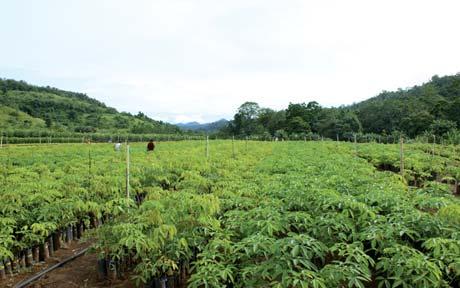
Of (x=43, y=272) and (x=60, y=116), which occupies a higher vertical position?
(x=60, y=116)

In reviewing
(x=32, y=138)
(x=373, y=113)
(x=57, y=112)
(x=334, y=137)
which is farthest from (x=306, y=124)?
(x=57, y=112)

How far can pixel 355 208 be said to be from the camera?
4445 mm

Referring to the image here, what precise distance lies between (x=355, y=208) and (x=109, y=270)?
11.5 feet

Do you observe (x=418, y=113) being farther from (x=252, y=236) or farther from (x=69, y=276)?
(x=69, y=276)

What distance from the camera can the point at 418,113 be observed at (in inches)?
1666

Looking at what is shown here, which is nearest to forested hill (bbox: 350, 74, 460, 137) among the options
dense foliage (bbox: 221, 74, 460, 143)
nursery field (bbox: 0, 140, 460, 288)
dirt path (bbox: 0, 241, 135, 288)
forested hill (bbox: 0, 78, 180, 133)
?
dense foliage (bbox: 221, 74, 460, 143)

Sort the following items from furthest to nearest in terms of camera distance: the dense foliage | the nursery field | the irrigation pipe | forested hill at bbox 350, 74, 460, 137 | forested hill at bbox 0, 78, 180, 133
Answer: forested hill at bbox 0, 78, 180, 133 < the dense foliage < forested hill at bbox 350, 74, 460, 137 < the irrigation pipe < the nursery field

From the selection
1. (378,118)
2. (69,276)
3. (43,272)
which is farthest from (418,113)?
(43,272)

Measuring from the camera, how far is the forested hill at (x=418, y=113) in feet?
128

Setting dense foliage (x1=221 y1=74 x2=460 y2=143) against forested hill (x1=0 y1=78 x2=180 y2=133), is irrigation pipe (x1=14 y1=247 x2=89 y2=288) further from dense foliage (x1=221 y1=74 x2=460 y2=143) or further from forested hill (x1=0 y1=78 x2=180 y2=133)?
forested hill (x1=0 y1=78 x2=180 y2=133)

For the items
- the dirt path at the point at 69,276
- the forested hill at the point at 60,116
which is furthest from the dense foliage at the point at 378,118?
the dirt path at the point at 69,276

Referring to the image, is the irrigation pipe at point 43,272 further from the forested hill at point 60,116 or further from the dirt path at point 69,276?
the forested hill at point 60,116

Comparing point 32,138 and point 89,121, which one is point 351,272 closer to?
point 32,138

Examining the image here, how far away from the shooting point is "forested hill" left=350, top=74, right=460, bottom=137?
1539 inches
